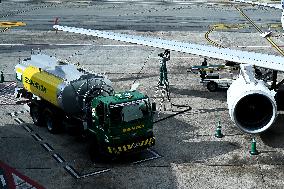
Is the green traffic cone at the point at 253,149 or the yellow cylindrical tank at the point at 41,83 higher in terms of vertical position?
the yellow cylindrical tank at the point at 41,83

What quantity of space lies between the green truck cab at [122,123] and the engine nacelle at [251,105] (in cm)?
401

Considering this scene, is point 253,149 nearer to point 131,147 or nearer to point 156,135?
point 156,135

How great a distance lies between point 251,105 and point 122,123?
6341mm

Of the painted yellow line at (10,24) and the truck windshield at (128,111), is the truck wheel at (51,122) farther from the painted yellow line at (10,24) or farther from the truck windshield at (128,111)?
the painted yellow line at (10,24)

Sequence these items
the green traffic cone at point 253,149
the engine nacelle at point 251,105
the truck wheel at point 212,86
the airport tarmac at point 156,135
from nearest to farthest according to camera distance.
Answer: the airport tarmac at point 156,135 → the engine nacelle at point 251,105 → the green traffic cone at point 253,149 → the truck wheel at point 212,86

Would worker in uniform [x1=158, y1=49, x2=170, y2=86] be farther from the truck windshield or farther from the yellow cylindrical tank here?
the truck windshield

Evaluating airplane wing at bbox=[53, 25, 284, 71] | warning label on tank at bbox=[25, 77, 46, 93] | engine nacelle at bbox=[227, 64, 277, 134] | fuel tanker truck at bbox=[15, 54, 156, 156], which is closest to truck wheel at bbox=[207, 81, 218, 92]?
airplane wing at bbox=[53, 25, 284, 71]

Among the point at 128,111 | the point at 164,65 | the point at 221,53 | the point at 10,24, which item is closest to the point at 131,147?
the point at 128,111

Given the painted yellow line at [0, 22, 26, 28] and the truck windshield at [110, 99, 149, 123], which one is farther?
the painted yellow line at [0, 22, 26, 28]

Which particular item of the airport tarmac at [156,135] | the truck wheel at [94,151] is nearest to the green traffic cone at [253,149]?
the airport tarmac at [156,135]

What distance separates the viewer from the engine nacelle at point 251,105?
20688 millimetres

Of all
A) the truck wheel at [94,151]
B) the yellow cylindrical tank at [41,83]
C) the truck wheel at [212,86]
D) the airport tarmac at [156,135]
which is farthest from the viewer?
the truck wheel at [212,86]

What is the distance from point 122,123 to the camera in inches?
799

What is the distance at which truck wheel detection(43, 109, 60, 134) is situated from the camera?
24.4 m
